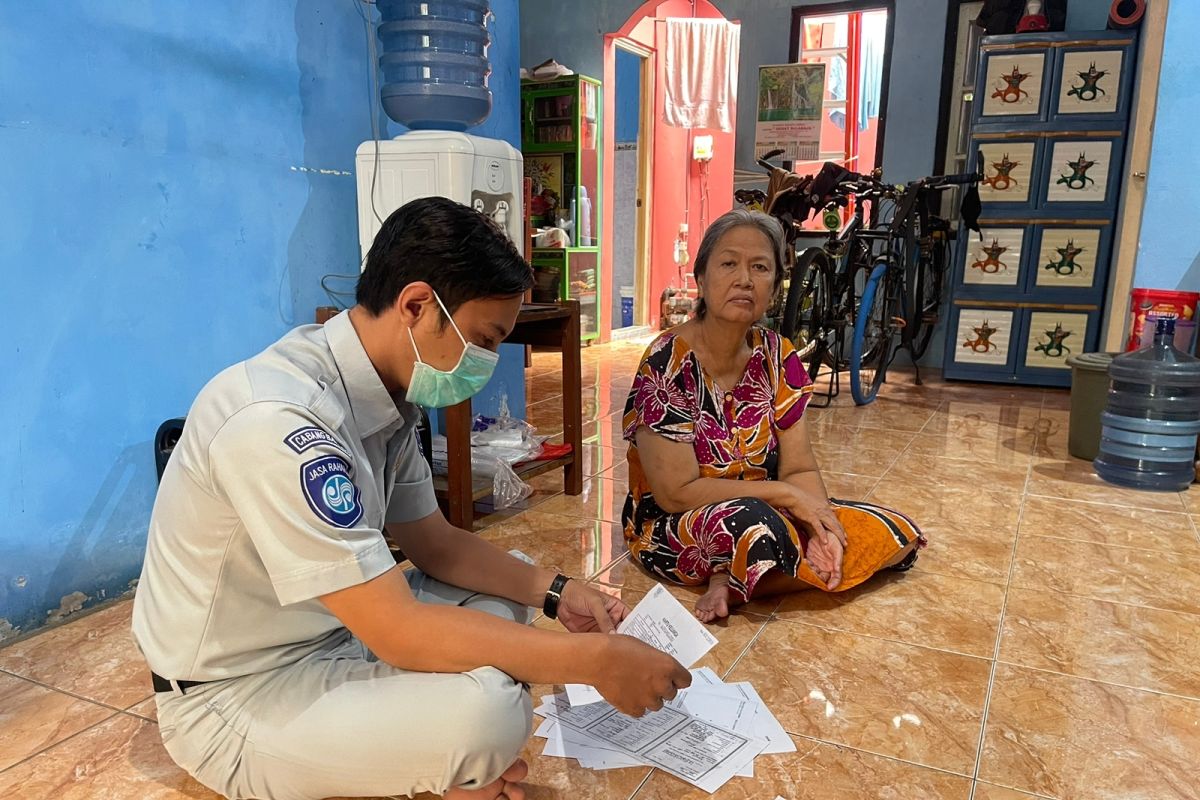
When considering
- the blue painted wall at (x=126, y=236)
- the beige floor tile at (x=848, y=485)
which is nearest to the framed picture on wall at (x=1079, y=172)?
the beige floor tile at (x=848, y=485)

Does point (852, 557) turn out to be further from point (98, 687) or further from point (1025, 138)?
point (1025, 138)

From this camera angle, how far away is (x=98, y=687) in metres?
1.66

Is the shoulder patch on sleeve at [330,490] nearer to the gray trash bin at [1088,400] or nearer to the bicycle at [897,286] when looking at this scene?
the gray trash bin at [1088,400]

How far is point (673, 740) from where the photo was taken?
1.43m

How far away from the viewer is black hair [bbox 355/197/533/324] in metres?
1.08

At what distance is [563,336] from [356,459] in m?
1.77

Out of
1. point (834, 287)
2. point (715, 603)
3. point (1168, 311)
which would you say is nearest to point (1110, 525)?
point (1168, 311)

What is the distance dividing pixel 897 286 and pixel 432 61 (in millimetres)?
3044

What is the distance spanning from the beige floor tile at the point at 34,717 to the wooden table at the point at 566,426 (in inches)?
41.6

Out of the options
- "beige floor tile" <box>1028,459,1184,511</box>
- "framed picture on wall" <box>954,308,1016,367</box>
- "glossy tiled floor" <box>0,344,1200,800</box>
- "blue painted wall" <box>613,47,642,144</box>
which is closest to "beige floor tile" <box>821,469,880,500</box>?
"glossy tiled floor" <box>0,344,1200,800</box>

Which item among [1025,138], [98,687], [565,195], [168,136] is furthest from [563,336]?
[565,195]

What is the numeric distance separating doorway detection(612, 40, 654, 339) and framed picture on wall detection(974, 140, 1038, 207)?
339 cm

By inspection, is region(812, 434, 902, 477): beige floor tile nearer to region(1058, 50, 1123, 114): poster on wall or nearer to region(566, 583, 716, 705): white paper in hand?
region(566, 583, 716, 705): white paper in hand

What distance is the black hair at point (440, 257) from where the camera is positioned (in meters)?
1.08
